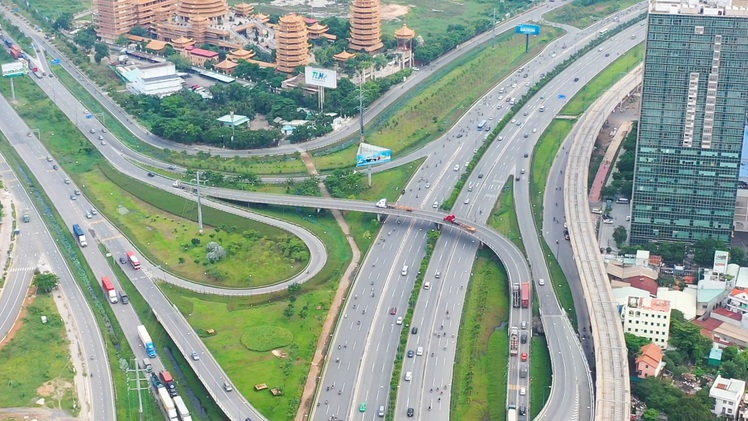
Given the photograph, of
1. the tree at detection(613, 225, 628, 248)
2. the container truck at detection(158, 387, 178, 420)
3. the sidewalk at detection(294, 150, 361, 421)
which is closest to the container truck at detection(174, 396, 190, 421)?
the container truck at detection(158, 387, 178, 420)

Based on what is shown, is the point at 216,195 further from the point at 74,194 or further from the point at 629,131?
the point at 629,131

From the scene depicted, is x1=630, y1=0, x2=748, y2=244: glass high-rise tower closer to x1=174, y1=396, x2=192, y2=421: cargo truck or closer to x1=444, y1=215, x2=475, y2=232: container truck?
x1=444, y1=215, x2=475, y2=232: container truck

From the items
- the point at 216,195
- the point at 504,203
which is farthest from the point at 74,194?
the point at 504,203

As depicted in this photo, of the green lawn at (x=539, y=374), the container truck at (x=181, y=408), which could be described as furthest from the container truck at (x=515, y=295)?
the container truck at (x=181, y=408)

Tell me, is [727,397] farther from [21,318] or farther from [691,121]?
[21,318]

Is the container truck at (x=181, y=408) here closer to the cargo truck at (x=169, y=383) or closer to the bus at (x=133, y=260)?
the cargo truck at (x=169, y=383)

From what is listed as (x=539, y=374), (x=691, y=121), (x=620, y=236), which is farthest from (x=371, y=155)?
(x=539, y=374)
